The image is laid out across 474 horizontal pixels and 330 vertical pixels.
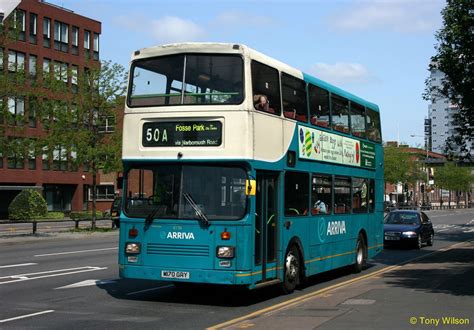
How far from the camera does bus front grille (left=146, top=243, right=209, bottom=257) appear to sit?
35.7ft

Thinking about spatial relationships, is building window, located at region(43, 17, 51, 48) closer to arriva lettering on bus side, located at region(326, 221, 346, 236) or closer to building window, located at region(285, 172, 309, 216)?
arriva lettering on bus side, located at region(326, 221, 346, 236)

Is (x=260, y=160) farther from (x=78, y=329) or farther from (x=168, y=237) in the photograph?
(x=78, y=329)

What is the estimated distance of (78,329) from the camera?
898cm

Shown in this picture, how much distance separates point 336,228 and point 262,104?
483 cm

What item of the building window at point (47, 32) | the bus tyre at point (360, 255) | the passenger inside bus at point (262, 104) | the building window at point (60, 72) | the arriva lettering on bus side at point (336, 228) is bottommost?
the bus tyre at point (360, 255)

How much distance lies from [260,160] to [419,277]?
242 inches

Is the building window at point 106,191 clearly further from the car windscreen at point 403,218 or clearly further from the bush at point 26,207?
the car windscreen at point 403,218

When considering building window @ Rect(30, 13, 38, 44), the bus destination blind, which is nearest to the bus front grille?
the bus destination blind

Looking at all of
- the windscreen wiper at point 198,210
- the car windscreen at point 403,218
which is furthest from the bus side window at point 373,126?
the car windscreen at point 403,218

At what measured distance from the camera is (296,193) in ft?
42.0

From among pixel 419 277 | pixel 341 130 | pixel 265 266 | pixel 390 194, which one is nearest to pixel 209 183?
pixel 265 266

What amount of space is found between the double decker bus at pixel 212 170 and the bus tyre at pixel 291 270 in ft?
0.09

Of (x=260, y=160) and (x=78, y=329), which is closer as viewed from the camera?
(x=78, y=329)

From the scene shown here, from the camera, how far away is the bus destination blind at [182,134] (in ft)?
36.1
